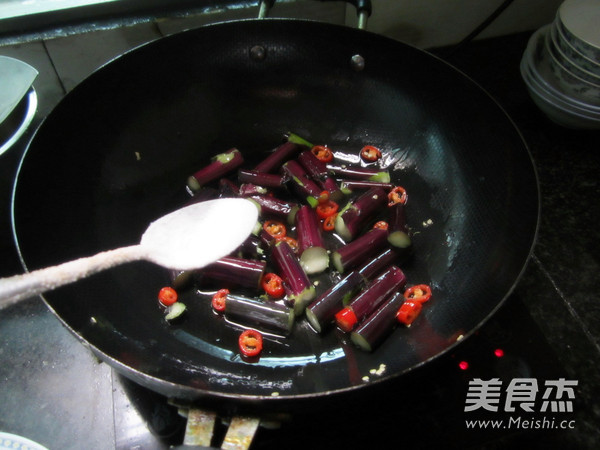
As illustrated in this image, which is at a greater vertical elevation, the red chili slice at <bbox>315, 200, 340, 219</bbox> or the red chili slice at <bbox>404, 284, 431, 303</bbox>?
the red chili slice at <bbox>315, 200, 340, 219</bbox>

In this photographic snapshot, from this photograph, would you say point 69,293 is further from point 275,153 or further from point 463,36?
point 463,36

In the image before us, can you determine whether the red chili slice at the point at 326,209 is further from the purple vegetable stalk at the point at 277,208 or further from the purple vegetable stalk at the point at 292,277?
the purple vegetable stalk at the point at 292,277

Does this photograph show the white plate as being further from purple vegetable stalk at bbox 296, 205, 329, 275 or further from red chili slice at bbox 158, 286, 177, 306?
purple vegetable stalk at bbox 296, 205, 329, 275

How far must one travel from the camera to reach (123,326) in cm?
112

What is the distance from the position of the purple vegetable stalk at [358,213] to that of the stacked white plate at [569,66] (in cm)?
70

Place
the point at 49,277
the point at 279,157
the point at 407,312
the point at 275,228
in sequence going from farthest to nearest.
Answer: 1. the point at 279,157
2. the point at 275,228
3. the point at 407,312
4. the point at 49,277

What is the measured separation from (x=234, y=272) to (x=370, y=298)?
1.17 ft

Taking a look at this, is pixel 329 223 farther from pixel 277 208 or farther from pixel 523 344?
pixel 523 344

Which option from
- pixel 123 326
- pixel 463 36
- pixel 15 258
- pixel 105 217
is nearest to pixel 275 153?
pixel 105 217

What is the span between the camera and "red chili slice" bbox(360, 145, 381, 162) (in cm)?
153

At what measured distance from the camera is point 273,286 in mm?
1250

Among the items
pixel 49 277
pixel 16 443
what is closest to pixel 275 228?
pixel 49 277

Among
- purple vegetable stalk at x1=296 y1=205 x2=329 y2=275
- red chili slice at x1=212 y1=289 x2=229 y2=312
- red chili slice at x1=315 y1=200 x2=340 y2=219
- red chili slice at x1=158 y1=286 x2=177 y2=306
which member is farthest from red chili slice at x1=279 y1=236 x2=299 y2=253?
red chili slice at x1=158 y1=286 x2=177 y2=306

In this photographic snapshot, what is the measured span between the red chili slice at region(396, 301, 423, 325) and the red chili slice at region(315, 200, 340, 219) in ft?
1.23
